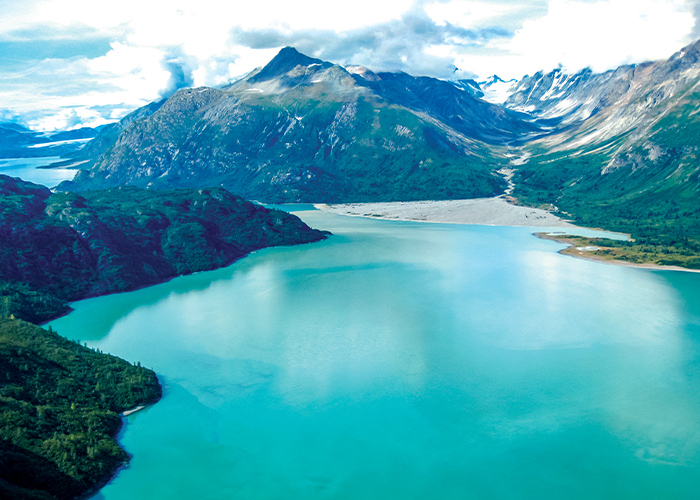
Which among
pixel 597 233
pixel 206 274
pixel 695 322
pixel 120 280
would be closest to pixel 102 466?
pixel 120 280

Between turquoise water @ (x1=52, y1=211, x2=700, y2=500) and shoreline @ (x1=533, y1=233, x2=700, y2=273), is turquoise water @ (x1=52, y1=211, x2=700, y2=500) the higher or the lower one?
the lower one

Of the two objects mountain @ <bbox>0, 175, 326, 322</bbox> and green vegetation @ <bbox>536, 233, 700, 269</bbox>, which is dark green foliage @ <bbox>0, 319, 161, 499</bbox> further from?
green vegetation @ <bbox>536, 233, 700, 269</bbox>

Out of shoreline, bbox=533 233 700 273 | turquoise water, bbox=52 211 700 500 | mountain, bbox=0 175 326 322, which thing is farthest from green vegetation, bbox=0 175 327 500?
Answer: shoreline, bbox=533 233 700 273

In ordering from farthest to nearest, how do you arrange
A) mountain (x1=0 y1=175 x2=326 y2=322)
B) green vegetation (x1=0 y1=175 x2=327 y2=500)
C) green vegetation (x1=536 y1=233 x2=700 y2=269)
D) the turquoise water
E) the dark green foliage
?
green vegetation (x1=536 y1=233 x2=700 y2=269), mountain (x1=0 y1=175 x2=326 y2=322), the turquoise water, green vegetation (x1=0 y1=175 x2=327 y2=500), the dark green foliage

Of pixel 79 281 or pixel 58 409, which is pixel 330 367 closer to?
pixel 58 409

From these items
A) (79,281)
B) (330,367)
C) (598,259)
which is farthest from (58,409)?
(598,259)

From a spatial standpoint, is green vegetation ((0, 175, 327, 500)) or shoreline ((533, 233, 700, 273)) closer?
green vegetation ((0, 175, 327, 500))

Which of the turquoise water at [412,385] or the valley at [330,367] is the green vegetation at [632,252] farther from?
the turquoise water at [412,385]
